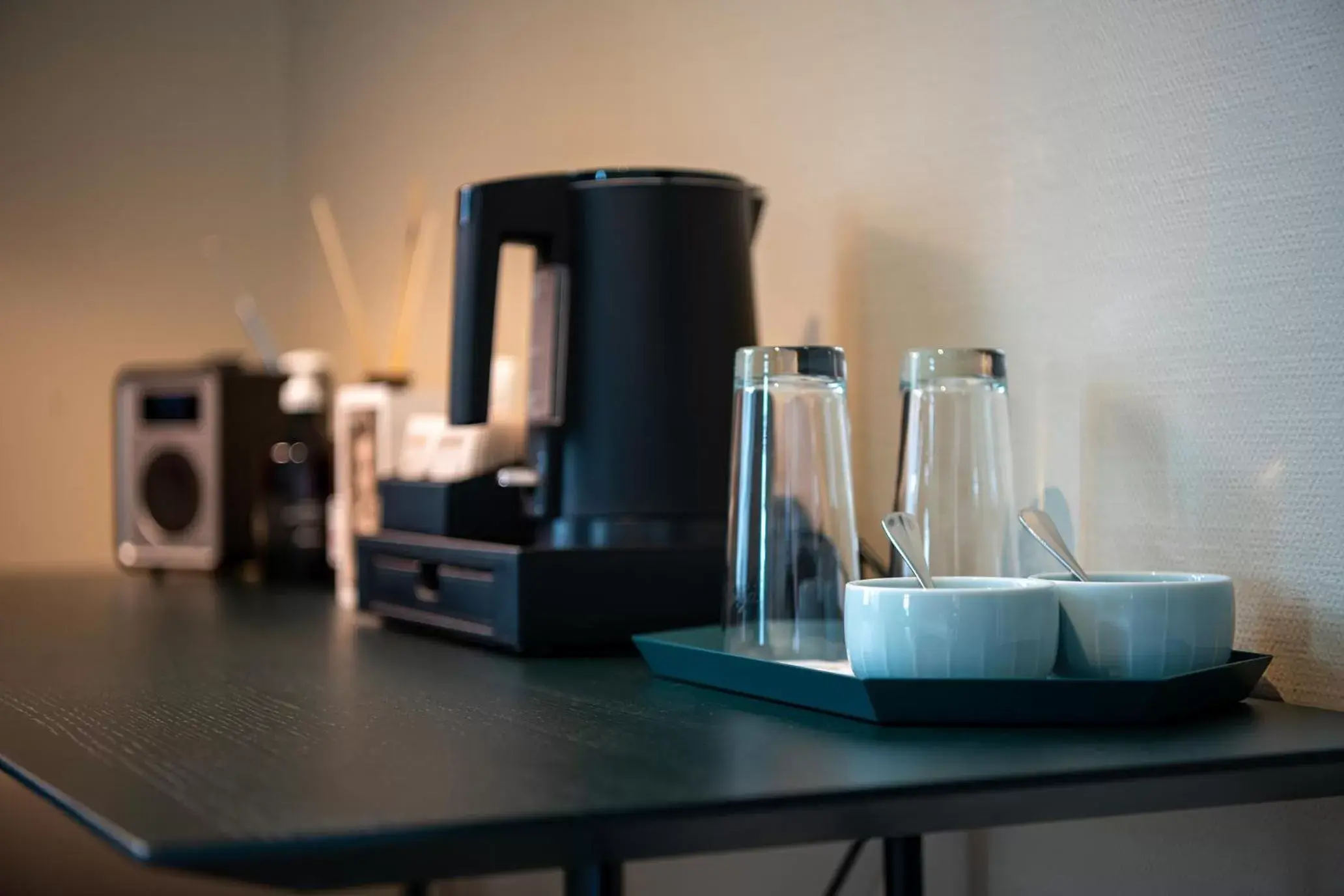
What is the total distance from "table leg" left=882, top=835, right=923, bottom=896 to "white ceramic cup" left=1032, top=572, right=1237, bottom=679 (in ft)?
0.80

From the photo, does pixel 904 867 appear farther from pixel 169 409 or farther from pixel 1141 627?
pixel 169 409

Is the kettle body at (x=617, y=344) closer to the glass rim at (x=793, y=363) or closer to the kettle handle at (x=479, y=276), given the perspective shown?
the kettle handle at (x=479, y=276)

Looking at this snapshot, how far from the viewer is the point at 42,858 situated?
224 centimetres

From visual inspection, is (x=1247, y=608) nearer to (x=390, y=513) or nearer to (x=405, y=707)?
(x=405, y=707)

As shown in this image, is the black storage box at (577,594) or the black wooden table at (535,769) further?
the black storage box at (577,594)

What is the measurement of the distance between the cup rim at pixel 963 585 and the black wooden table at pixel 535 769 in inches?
2.7

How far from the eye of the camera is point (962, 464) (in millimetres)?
924

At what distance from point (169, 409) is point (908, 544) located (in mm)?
1525

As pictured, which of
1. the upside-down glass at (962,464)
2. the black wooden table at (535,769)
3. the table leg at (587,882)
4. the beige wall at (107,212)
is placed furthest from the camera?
the beige wall at (107,212)

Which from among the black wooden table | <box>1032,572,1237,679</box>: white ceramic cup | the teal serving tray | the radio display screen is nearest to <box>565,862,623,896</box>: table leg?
the black wooden table

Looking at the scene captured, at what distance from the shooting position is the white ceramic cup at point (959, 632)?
0.72 m

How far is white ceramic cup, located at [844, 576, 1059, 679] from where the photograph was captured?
717mm

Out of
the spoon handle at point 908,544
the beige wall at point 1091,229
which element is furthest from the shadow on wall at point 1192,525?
the spoon handle at point 908,544

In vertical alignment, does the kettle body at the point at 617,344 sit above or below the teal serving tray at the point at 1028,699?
above
